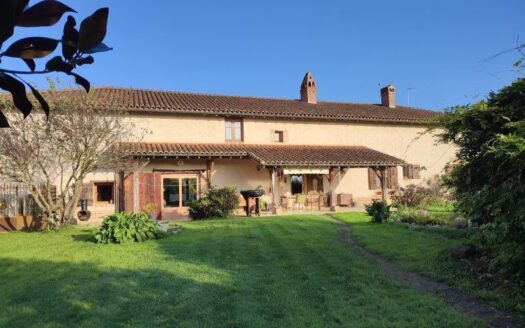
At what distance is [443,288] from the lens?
6.18 meters

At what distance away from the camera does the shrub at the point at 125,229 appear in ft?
35.9

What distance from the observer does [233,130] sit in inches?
917

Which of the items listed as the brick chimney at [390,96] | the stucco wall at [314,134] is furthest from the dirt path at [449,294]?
the brick chimney at [390,96]

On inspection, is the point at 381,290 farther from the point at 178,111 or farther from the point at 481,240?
the point at 178,111

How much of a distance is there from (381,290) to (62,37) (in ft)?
18.7

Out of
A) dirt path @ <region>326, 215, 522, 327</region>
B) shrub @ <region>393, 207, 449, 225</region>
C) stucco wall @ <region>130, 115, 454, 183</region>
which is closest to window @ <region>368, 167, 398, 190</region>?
stucco wall @ <region>130, 115, 454, 183</region>

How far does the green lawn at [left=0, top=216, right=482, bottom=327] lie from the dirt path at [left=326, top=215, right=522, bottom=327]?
24cm

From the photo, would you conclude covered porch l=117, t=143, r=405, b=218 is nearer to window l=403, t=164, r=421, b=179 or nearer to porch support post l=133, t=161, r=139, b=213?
porch support post l=133, t=161, r=139, b=213

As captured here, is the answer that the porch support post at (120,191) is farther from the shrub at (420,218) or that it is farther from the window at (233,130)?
the shrub at (420,218)

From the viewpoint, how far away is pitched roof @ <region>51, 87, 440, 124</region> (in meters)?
21.5

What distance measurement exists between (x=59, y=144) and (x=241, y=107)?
1089cm

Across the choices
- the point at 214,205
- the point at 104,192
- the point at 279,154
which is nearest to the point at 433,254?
the point at 214,205

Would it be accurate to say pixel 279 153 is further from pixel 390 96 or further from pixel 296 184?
pixel 390 96

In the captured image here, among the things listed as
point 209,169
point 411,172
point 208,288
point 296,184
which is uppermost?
point 209,169
